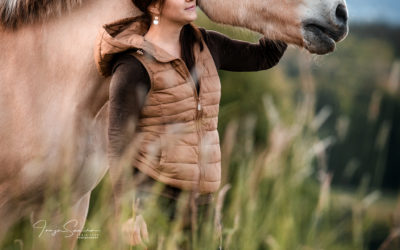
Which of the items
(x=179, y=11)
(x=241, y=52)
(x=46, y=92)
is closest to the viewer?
(x=179, y=11)

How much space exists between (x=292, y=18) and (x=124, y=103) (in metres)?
0.90

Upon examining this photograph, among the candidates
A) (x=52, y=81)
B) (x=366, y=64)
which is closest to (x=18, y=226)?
(x=52, y=81)

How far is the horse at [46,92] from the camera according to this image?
296 centimetres

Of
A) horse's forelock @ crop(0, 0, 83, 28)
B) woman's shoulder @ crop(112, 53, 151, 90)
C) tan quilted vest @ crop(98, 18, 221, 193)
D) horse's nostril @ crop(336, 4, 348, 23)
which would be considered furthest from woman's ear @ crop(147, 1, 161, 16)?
horse's nostril @ crop(336, 4, 348, 23)

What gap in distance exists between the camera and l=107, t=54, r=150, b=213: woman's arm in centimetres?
246

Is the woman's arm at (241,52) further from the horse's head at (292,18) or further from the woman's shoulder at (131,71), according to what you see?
the woman's shoulder at (131,71)

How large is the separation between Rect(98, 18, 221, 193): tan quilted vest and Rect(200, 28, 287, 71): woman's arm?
0.28m

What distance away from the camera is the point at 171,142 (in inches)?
97.0

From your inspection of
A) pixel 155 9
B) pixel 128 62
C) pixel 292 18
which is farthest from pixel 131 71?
pixel 292 18

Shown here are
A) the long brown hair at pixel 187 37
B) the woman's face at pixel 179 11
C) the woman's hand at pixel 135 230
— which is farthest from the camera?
the long brown hair at pixel 187 37

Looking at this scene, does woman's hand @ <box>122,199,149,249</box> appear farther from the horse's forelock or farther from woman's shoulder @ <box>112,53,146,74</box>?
the horse's forelock

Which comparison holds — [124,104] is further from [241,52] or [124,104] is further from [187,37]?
[241,52]

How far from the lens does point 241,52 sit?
114 inches

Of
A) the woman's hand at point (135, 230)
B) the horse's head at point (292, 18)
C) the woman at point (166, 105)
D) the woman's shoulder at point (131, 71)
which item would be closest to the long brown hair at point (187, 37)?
the woman at point (166, 105)
